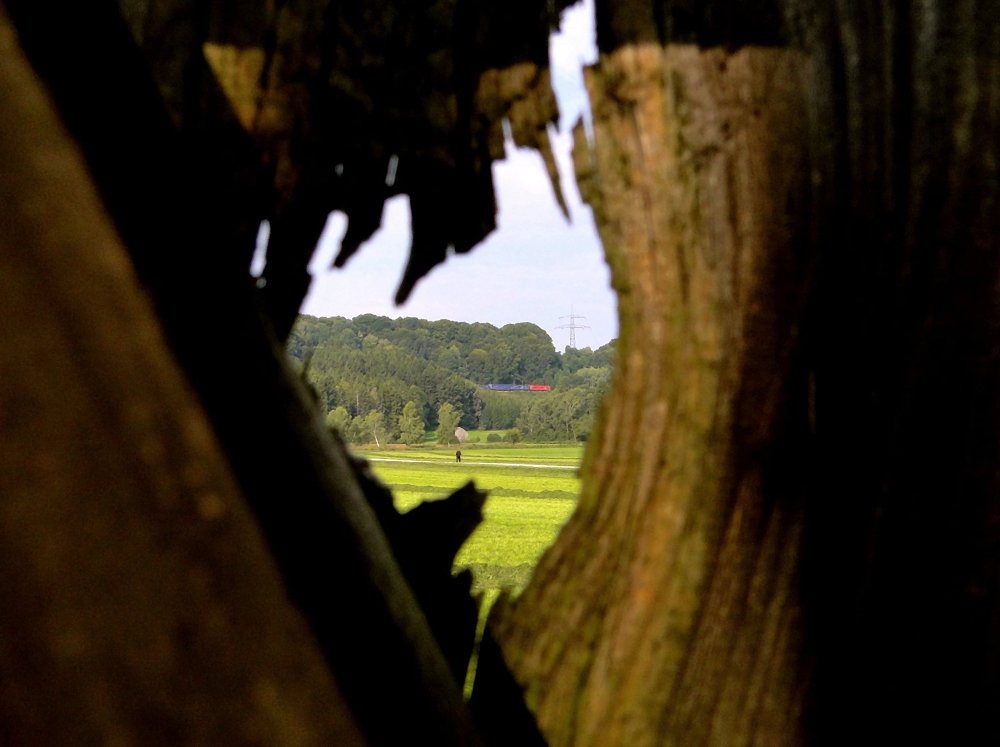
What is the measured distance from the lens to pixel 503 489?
69.3 ft

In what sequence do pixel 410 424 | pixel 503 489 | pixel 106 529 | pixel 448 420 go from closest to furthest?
pixel 106 529
pixel 503 489
pixel 448 420
pixel 410 424

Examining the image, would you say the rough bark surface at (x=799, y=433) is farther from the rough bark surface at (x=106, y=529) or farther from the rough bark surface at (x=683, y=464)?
the rough bark surface at (x=106, y=529)

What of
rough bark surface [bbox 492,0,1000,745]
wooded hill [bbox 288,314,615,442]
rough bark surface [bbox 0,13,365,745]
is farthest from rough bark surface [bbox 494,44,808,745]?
wooded hill [bbox 288,314,615,442]

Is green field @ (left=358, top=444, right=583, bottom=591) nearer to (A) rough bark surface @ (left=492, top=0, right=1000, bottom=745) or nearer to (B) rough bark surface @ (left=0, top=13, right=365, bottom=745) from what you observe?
(A) rough bark surface @ (left=492, top=0, right=1000, bottom=745)

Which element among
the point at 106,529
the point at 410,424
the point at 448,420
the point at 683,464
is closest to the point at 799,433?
the point at 683,464

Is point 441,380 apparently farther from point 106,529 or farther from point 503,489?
point 106,529

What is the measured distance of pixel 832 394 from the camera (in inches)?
17.0

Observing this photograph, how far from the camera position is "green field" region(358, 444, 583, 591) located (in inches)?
417

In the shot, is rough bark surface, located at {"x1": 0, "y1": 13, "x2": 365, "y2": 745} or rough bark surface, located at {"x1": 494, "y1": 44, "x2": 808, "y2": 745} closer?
rough bark surface, located at {"x1": 0, "y1": 13, "x2": 365, "y2": 745}

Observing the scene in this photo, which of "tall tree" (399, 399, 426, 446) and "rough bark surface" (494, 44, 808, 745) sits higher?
"rough bark surface" (494, 44, 808, 745)

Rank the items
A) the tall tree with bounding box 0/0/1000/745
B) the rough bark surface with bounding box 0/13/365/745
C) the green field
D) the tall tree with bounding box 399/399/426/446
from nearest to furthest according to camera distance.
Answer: the rough bark surface with bounding box 0/13/365/745, the tall tree with bounding box 0/0/1000/745, the green field, the tall tree with bounding box 399/399/426/446

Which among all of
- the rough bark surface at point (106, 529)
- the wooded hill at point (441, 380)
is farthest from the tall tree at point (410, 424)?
the rough bark surface at point (106, 529)

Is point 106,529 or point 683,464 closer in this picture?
point 106,529

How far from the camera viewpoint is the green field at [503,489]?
1059cm
